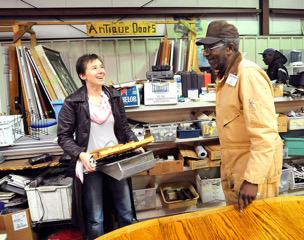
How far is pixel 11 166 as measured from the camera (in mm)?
1926

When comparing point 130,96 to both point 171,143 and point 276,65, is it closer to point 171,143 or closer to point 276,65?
point 171,143

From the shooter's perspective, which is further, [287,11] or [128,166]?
[287,11]

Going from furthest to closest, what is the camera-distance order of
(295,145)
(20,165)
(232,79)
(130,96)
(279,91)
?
(295,145)
(279,91)
(130,96)
(20,165)
(232,79)

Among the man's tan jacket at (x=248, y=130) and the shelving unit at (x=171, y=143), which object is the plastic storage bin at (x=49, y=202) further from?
the man's tan jacket at (x=248, y=130)

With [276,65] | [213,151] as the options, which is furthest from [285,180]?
[276,65]

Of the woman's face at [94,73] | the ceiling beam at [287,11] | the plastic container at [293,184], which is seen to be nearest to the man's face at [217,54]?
the woman's face at [94,73]

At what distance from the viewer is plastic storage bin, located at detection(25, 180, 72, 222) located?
77.5 inches

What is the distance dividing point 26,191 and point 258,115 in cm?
189

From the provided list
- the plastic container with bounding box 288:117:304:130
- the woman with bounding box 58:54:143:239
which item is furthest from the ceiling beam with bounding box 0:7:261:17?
the plastic container with bounding box 288:117:304:130

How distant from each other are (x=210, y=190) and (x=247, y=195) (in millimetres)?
1575

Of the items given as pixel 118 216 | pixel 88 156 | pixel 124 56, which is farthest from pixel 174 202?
pixel 124 56

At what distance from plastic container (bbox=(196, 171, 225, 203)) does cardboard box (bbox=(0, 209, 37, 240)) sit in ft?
5.50

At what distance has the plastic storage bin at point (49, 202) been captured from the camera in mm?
1969

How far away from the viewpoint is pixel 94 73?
64.5 inches
